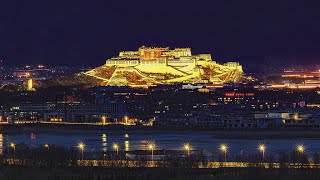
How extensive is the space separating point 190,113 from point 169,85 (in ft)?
43.8

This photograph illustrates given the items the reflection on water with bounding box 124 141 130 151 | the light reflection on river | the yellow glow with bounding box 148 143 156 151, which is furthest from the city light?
the reflection on water with bounding box 124 141 130 151

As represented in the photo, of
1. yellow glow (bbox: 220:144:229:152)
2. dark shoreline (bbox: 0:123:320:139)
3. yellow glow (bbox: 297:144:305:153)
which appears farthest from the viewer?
Result: dark shoreline (bbox: 0:123:320:139)

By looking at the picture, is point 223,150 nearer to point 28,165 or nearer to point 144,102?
point 28,165

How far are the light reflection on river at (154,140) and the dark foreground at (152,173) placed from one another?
498 cm

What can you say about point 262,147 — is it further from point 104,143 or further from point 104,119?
point 104,119

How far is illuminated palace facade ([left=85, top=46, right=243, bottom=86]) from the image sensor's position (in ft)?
222

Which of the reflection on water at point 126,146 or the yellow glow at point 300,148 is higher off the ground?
the reflection on water at point 126,146

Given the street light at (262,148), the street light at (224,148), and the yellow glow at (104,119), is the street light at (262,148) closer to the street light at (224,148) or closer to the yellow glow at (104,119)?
the street light at (224,148)

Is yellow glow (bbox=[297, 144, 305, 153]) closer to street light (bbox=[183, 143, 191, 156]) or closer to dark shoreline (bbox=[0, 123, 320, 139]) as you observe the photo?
street light (bbox=[183, 143, 191, 156])

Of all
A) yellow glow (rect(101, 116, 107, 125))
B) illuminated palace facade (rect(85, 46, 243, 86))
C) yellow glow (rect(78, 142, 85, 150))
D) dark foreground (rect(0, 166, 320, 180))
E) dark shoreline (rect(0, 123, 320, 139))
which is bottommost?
dark foreground (rect(0, 166, 320, 180))

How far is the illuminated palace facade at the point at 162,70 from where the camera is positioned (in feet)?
222

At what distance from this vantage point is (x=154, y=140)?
129ft

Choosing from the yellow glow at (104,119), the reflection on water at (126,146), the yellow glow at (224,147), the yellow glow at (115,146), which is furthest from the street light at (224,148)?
the yellow glow at (104,119)

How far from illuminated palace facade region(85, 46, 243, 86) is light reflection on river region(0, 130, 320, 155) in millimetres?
22648
